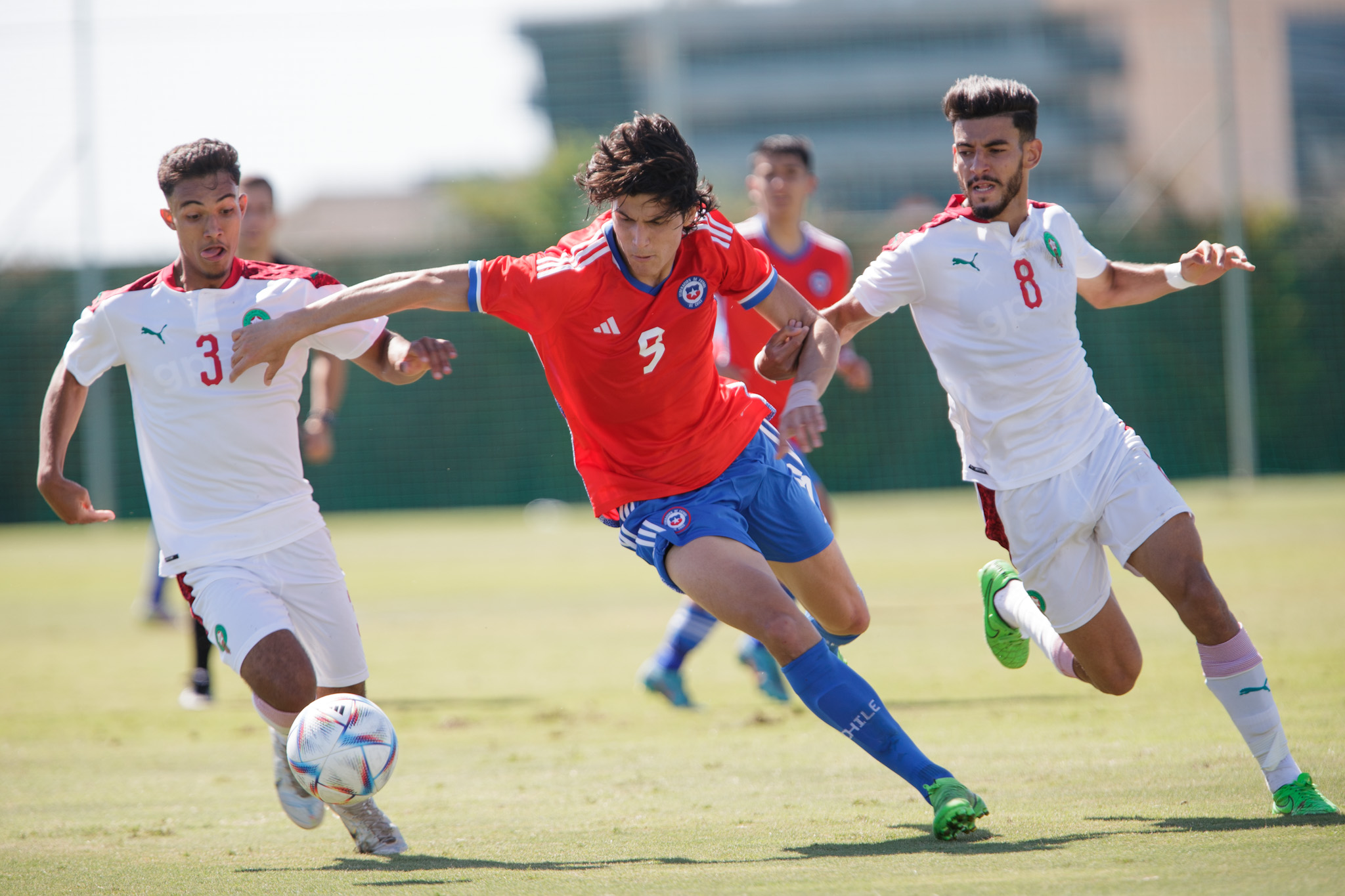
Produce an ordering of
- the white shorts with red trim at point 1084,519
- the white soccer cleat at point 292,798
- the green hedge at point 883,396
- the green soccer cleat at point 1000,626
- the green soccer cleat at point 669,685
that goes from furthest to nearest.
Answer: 1. the green hedge at point 883,396
2. the green soccer cleat at point 669,685
3. the green soccer cleat at point 1000,626
4. the white soccer cleat at point 292,798
5. the white shorts with red trim at point 1084,519

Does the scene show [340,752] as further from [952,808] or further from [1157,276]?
[1157,276]

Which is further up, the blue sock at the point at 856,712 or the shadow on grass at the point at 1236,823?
the blue sock at the point at 856,712

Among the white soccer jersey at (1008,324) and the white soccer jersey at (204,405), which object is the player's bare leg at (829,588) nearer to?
the white soccer jersey at (1008,324)

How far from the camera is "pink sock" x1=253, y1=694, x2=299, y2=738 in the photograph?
14.5ft

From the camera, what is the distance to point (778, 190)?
289 inches

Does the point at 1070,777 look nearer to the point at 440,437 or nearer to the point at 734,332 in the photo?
the point at 734,332

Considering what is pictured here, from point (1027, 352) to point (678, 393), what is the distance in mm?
1179

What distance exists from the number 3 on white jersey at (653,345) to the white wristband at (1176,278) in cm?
178

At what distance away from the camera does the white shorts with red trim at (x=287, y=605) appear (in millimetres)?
4371

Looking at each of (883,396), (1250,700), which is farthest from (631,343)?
(883,396)

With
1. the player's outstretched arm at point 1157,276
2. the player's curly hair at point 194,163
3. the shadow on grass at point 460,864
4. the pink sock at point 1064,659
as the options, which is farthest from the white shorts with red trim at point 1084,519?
the player's curly hair at point 194,163

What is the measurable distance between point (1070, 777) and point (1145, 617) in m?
4.91

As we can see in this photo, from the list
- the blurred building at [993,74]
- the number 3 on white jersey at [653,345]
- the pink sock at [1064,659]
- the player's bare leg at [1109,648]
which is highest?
the blurred building at [993,74]

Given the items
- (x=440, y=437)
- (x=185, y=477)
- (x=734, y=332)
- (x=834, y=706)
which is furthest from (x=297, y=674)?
(x=440, y=437)
